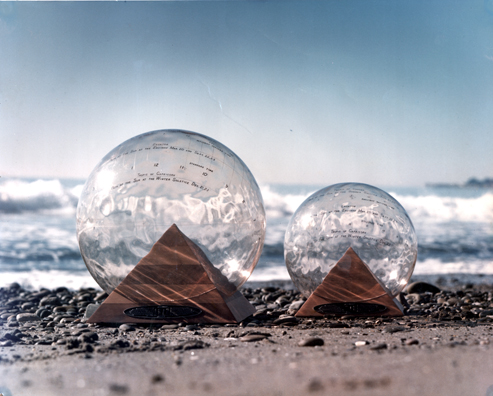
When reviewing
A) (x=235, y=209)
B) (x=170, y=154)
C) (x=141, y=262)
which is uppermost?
(x=170, y=154)

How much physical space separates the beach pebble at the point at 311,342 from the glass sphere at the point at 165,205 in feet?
3.53

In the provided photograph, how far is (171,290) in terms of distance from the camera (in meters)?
4.86

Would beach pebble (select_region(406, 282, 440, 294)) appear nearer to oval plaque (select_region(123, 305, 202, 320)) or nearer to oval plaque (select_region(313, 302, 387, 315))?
oval plaque (select_region(313, 302, 387, 315))

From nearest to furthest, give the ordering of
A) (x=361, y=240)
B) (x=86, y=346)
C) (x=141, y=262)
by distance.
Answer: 1. (x=86, y=346)
2. (x=141, y=262)
3. (x=361, y=240)

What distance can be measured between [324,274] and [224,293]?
1142 millimetres

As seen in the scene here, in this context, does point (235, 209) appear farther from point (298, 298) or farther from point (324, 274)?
point (298, 298)

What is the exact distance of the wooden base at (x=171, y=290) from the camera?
4.70 metres

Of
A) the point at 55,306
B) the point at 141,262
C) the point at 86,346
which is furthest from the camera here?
the point at 55,306

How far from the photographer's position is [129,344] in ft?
14.1

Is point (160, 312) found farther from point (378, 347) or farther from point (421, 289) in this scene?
point (421, 289)

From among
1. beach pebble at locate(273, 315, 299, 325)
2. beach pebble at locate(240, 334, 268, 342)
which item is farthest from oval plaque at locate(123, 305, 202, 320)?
beach pebble at locate(273, 315, 299, 325)

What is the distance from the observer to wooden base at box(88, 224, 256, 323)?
185 inches

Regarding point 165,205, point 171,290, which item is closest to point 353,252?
point 171,290

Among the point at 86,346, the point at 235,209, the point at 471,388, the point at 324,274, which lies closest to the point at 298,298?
the point at 324,274
